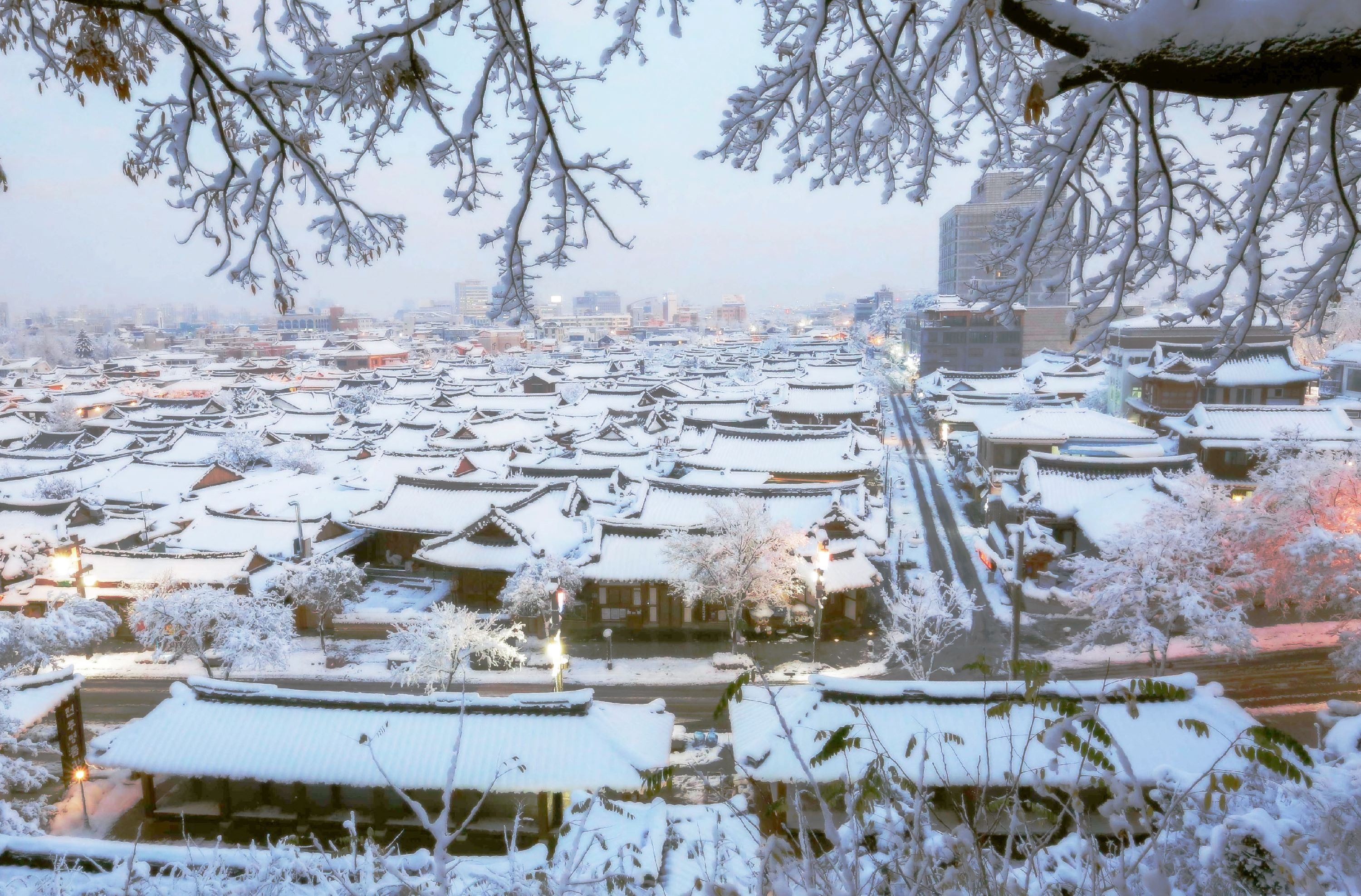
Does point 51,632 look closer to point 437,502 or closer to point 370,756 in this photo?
point 370,756

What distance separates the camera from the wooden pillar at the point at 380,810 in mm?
12656

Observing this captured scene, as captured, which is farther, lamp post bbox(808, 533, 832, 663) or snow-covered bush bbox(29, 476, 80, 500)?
snow-covered bush bbox(29, 476, 80, 500)

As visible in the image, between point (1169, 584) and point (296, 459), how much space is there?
36.1 meters

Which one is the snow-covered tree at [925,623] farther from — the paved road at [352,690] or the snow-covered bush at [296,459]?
the snow-covered bush at [296,459]

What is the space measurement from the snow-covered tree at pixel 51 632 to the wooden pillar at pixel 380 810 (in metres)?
9.30

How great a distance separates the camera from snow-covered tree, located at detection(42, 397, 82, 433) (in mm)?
52938

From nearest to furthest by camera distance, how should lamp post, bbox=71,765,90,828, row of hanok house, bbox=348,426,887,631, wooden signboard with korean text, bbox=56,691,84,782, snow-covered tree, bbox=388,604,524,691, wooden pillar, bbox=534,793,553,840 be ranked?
wooden pillar, bbox=534,793,553,840
lamp post, bbox=71,765,90,828
wooden signboard with korean text, bbox=56,691,84,782
snow-covered tree, bbox=388,604,524,691
row of hanok house, bbox=348,426,887,631

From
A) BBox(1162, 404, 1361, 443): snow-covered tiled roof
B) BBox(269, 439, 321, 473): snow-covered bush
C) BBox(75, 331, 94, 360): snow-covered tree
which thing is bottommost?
BBox(269, 439, 321, 473): snow-covered bush

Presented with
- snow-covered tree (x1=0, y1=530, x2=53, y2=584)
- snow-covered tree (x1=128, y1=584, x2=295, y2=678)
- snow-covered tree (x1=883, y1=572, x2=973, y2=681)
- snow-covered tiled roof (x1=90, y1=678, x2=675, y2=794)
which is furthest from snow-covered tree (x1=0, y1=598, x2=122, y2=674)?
snow-covered tree (x1=883, y1=572, x2=973, y2=681)

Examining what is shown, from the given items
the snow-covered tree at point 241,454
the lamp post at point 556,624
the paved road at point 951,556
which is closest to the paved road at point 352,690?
the lamp post at point 556,624

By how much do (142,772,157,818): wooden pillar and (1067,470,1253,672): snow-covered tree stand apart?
19.1 metres

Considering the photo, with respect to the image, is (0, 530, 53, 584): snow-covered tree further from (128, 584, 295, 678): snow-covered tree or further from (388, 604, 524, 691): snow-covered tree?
(388, 604, 524, 691): snow-covered tree

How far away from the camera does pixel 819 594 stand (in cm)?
1952

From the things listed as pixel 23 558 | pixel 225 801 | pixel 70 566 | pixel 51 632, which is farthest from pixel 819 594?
pixel 23 558
